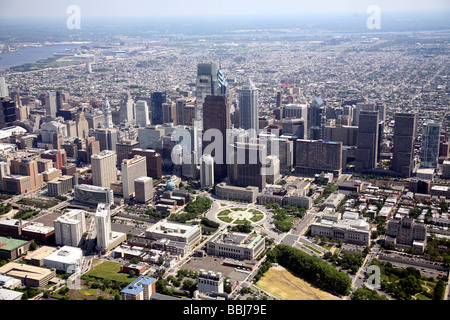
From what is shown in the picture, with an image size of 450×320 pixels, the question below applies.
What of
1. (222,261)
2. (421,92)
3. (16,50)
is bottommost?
(222,261)

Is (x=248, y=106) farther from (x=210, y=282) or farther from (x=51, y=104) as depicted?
(x=210, y=282)

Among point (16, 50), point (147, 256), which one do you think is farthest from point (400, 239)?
point (16, 50)

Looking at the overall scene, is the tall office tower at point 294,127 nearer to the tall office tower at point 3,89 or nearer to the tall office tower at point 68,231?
the tall office tower at point 68,231

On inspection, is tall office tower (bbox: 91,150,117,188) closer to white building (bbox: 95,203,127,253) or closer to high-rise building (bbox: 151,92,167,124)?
white building (bbox: 95,203,127,253)

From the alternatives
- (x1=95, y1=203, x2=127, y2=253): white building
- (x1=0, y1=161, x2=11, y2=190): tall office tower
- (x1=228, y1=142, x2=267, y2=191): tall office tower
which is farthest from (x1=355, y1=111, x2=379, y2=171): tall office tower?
(x1=0, y1=161, x2=11, y2=190): tall office tower

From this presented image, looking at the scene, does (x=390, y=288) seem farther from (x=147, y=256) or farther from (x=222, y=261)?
(x=147, y=256)
